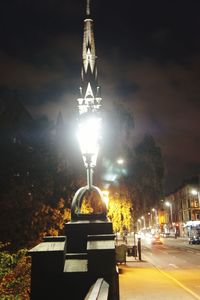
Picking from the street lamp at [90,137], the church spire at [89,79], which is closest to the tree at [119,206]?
the street lamp at [90,137]

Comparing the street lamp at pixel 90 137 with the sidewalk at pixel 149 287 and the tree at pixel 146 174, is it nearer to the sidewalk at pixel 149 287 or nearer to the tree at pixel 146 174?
the sidewalk at pixel 149 287

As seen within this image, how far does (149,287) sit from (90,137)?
11.2 metres

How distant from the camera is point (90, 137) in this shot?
5.59 metres

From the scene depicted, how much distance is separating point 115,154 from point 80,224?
2229cm

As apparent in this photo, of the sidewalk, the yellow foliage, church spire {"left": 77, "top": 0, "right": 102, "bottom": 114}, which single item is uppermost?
church spire {"left": 77, "top": 0, "right": 102, "bottom": 114}

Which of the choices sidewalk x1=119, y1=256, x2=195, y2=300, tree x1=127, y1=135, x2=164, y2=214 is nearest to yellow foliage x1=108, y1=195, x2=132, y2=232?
tree x1=127, y1=135, x2=164, y2=214

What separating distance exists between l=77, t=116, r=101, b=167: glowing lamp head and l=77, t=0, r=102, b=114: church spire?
174mm

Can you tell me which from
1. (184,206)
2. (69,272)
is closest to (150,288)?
(69,272)

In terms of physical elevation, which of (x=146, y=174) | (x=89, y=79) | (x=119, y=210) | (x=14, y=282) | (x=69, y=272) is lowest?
(x=14, y=282)

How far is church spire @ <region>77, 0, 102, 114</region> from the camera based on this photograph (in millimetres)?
5445

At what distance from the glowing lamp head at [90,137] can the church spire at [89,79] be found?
17cm

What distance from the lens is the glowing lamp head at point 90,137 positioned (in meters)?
5.59

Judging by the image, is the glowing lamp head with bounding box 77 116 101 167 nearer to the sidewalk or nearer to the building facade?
the sidewalk

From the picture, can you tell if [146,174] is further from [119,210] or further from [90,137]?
[90,137]
